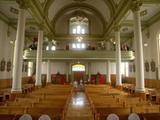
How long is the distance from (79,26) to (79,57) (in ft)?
26.6

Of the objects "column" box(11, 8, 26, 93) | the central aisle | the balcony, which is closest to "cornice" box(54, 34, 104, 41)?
the balcony

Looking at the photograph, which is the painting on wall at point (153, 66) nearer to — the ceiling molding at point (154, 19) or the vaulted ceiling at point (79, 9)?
the ceiling molding at point (154, 19)

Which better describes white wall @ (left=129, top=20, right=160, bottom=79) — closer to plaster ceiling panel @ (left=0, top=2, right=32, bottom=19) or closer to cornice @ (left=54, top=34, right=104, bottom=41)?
cornice @ (left=54, top=34, right=104, bottom=41)

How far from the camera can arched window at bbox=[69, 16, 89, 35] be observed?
27.6 meters

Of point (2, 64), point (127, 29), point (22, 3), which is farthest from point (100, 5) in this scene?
point (2, 64)

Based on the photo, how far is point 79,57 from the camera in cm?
2194

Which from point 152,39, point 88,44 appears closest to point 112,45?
point 88,44

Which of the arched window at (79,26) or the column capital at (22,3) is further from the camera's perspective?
the arched window at (79,26)

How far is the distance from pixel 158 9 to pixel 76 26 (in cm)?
1489

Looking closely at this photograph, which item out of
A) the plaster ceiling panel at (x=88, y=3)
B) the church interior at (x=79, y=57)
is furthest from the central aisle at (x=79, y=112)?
the plaster ceiling panel at (x=88, y=3)

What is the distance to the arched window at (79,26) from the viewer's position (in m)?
27.6

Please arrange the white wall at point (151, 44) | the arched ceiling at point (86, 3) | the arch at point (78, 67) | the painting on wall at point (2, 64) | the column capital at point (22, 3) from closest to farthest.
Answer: the column capital at point (22, 3)
the painting on wall at point (2, 64)
the white wall at point (151, 44)
the arched ceiling at point (86, 3)
the arch at point (78, 67)

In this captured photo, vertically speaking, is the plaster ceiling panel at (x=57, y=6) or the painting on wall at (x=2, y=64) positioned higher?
the plaster ceiling panel at (x=57, y=6)

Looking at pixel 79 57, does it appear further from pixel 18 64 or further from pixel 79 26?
pixel 18 64
